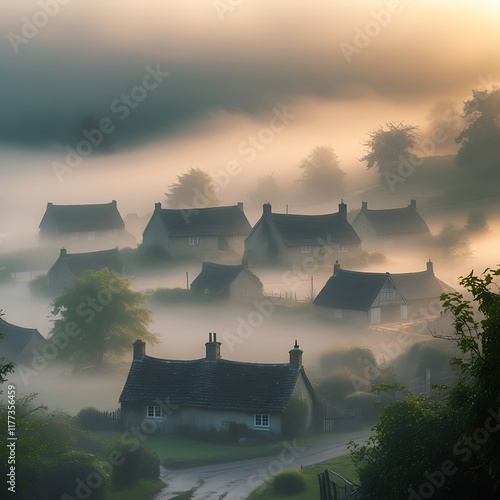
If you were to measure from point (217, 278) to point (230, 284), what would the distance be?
216cm

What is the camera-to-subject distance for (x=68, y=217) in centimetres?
13025

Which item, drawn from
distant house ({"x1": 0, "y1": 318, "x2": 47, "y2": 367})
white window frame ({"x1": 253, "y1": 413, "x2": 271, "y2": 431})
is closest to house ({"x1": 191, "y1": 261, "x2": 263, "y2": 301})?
distant house ({"x1": 0, "y1": 318, "x2": 47, "y2": 367})

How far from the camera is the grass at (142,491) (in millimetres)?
44469

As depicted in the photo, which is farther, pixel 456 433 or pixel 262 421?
pixel 262 421

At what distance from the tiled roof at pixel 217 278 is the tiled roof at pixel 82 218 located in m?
40.4

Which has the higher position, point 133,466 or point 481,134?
point 481,134

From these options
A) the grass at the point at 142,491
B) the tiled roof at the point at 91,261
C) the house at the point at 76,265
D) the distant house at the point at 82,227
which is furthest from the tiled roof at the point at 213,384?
the distant house at the point at 82,227

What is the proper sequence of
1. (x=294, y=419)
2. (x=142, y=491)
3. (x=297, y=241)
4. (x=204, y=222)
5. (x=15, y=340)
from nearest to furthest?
1. (x=142, y=491)
2. (x=294, y=419)
3. (x=15, y=340)
4. (x=297, y=241)
5. (x=204, y=222)

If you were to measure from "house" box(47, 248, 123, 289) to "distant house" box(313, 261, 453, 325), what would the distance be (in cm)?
2536

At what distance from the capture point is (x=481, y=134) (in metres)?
164

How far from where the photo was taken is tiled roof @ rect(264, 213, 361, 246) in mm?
110188

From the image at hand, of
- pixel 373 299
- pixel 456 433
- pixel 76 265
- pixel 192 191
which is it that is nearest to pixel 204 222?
pixel 76 265

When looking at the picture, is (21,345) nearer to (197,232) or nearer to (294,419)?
(294,419)

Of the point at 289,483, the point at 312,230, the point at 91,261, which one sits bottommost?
the point at 289,483
